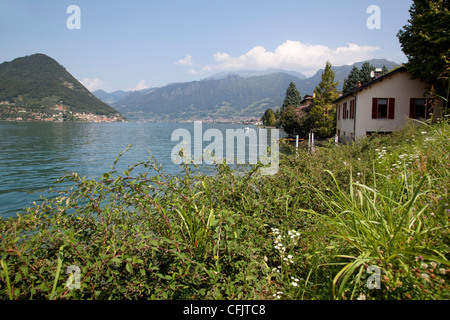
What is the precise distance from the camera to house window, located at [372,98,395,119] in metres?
23.1

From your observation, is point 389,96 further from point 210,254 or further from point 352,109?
point 210,254

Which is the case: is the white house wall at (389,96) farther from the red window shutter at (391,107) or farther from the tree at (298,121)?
the tree at (298,121)

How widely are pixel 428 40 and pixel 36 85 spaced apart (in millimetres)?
169089

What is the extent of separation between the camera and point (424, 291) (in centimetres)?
205

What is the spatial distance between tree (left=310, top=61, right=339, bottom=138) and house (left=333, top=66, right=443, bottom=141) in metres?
17.6

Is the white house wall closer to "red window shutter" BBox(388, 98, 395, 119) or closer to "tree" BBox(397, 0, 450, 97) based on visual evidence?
"red window shutter" BBox(388, 98, 395, 119)

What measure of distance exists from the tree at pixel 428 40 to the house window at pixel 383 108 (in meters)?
2.55

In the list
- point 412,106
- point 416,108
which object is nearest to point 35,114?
point 412,106

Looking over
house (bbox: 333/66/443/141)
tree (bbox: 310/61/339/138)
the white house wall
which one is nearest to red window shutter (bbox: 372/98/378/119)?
house (bbox: 333/66/443/141)

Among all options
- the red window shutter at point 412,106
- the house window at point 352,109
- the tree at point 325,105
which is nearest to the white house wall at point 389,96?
the red window shutter at point 412,106

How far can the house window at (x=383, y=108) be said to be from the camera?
909 inches
